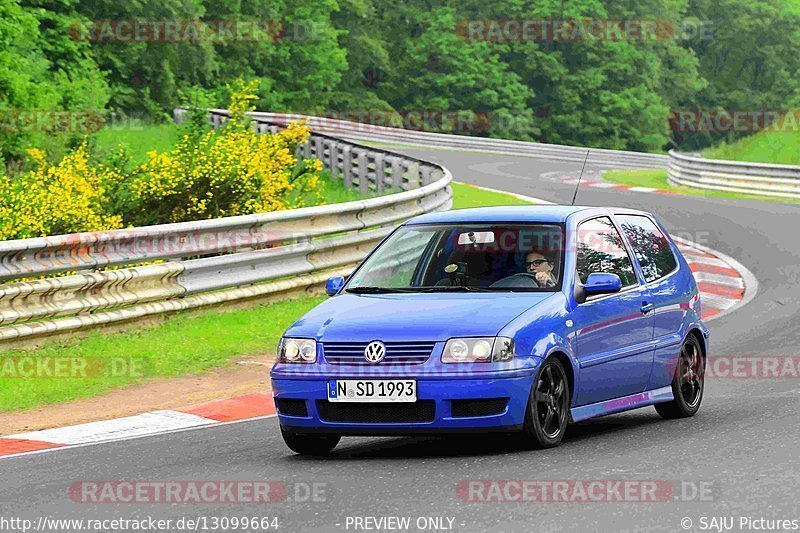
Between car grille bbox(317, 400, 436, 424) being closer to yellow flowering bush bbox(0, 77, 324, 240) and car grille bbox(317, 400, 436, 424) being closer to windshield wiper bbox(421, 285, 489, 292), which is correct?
windshield wiper bbox(421, 285, 489, 292)

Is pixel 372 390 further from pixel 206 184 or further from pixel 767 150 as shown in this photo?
pixel 767 150

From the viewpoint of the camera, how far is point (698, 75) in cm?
10344

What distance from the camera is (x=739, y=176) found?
37562 millimetres

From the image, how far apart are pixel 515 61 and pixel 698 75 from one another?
22.1 metres

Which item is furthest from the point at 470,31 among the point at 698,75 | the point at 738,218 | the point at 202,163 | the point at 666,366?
the point at 666,366

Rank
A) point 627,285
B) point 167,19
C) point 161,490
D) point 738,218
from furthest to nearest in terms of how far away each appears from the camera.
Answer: point 167,19, point 738,218, point 627,285, point 161,490

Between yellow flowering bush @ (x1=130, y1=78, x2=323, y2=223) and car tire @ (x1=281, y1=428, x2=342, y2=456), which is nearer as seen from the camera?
car tire @ (x1=281, y1=428, x2=342, y2=456)

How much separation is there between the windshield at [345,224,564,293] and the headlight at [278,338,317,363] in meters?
A: 0.92

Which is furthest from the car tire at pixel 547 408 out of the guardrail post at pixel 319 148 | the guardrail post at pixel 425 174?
the guardrail post at pixel 319 148

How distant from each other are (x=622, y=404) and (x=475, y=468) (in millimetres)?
1917

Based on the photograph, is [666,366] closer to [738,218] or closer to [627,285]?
[627,285]

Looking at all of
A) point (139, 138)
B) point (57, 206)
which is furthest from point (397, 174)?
point (139, 138)

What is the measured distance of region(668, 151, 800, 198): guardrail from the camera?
117 feet
